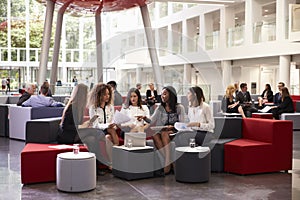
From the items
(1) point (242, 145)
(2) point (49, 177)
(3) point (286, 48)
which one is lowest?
(2) point (49, 177)

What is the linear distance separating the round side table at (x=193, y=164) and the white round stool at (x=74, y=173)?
47.5 inches

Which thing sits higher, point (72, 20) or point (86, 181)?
point (72, 20)

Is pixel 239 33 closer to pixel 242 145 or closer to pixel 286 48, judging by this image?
pixel 286 48

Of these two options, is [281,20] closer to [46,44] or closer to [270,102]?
[270,102]

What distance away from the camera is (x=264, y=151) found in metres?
6.15

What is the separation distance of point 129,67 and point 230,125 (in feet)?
92.6

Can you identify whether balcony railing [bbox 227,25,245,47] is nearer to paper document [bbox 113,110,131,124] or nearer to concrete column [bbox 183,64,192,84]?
concrete column [bbox 183,64,192,84]

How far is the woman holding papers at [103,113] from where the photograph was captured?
20.4 ft

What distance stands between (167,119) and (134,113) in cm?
62

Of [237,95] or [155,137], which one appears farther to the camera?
[237,95]

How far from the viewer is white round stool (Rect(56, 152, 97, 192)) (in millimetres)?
5047

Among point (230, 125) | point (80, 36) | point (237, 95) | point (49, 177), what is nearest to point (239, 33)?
point (237, 95)

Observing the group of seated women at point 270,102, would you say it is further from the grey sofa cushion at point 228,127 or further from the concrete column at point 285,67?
the concrete column at point 285,67

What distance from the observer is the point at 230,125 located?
6.71 meters
